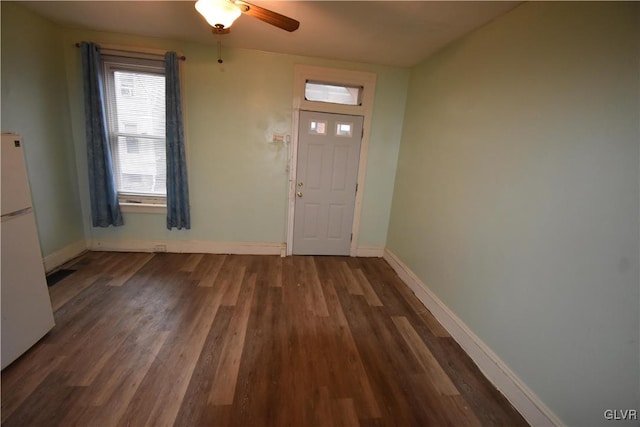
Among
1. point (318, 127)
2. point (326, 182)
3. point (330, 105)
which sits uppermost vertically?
point (330, 105)

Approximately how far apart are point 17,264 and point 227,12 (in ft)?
6.60

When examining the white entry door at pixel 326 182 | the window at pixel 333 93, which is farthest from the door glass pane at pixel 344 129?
the window at pixel 333 93

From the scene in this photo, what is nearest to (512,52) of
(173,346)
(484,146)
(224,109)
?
(484,146)

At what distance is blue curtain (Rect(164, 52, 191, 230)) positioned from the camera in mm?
2805

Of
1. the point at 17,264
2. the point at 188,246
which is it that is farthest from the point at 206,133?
the point at 17,264

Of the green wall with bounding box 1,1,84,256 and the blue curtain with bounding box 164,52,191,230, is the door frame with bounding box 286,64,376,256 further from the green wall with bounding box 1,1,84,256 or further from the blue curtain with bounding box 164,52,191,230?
the green wall with bounding box 1,1,84,256

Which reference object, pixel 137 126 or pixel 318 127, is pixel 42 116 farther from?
pixel 318 127

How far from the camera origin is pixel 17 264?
5.21ft

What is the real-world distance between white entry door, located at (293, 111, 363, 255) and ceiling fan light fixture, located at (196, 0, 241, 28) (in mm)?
1624

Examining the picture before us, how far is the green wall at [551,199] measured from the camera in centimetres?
117

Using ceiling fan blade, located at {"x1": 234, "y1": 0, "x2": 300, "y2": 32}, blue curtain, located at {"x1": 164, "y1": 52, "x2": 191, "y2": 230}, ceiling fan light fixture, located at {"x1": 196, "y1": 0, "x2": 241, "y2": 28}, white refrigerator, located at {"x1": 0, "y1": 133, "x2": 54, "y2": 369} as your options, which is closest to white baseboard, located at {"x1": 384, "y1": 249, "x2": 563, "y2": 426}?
ceiling fan blade, located at {"x1": 234, "y1": 0, "x2": 300, "y2": 32}

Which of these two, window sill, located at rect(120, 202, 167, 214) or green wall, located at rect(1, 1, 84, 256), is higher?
green wall, located at rect(1, 1, 84, 256)

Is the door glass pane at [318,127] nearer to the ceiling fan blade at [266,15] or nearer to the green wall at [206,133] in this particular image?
the green wall at [206,133]

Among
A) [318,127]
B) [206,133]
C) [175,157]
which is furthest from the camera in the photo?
[318,127]
